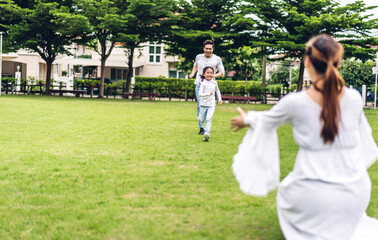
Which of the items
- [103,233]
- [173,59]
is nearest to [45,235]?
[103,233]

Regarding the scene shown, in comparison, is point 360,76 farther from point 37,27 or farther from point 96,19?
point 37,27

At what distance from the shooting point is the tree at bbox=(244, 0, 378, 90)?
30250 millimetres

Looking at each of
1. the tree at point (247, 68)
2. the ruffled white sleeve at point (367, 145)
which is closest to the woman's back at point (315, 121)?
the ruffled white sleeve at point (367, 145)

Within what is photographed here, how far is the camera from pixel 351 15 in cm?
3045

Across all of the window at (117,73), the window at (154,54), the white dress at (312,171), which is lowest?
the white dress at (312,171)

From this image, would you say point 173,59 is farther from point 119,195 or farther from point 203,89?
point 119,195

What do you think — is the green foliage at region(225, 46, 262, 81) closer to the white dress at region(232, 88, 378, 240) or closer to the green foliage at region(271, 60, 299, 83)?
the green foliage at region(271, 60, 299, 83)

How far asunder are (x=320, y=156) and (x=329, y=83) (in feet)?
Result: 1.60

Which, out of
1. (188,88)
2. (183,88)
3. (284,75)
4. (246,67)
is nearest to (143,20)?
(183,88)

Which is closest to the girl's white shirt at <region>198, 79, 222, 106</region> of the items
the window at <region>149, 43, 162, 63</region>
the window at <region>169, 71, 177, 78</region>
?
the window at <region>149, 43, 162, 63</region>

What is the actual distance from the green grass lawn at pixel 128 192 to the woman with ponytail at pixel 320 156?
1.99 feet

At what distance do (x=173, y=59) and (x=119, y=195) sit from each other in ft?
167

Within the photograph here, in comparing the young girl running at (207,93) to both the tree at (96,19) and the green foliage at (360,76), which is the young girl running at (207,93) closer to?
the tree at (96,19)

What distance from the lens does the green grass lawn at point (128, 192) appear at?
3.67 metres
